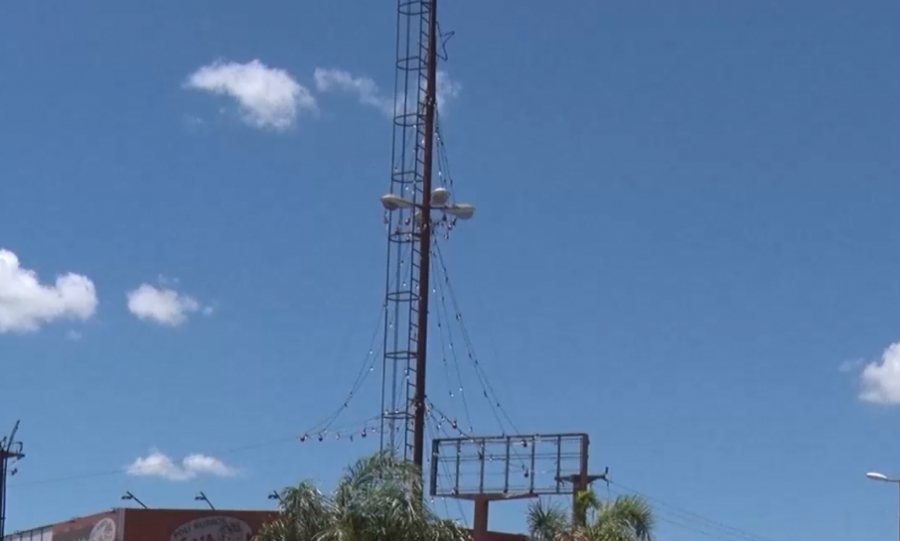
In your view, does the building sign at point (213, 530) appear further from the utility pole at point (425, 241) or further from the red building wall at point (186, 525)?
the utility pole at point (425, 241)

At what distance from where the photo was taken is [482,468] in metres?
50.5

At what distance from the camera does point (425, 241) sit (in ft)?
Answer: 166

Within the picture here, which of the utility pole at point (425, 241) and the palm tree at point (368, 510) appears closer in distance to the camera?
the palm tree at point (368, 510)

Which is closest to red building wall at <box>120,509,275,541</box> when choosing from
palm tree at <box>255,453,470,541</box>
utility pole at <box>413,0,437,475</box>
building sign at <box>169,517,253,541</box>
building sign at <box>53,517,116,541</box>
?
building sign at <box>169,517,253,541</box>

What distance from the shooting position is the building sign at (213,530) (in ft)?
161

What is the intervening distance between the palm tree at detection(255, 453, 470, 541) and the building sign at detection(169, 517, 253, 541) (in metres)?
9.13

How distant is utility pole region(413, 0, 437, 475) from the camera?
49094mm

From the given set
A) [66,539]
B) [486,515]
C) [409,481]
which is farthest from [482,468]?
[66,539]

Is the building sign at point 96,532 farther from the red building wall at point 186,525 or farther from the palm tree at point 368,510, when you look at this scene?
the palm tree at point 368,510

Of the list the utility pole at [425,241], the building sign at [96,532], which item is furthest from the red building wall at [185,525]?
the utility pole at [425,241]

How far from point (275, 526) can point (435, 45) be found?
18.1 m

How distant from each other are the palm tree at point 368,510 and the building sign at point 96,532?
36.5 feet

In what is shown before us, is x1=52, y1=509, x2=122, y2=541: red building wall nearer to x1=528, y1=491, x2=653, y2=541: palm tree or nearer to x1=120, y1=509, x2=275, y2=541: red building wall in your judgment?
x1=120, y1=509, x2=275, y2=541: red building wall

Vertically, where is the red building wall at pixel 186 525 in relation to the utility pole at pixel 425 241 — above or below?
below
